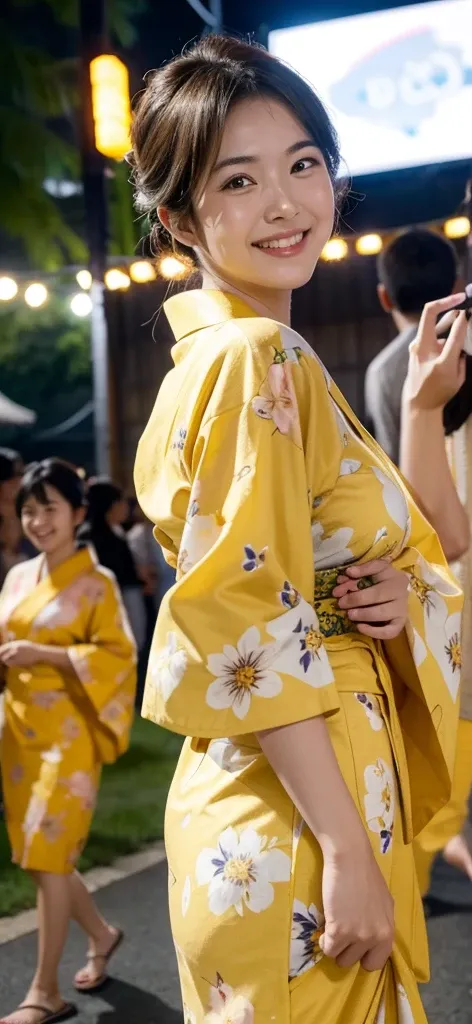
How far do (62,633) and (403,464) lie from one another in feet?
6.23

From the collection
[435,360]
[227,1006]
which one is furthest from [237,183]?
[227,1006]

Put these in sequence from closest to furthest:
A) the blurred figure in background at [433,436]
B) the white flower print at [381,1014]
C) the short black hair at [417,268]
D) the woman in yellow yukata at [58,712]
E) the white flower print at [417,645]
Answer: the white flower print at [381,1014]
the white flower print at [417,645]
the blurred figure in background at [433,436]
the short black hair at [417,268]
the woman in yellow yukata at [58,712]

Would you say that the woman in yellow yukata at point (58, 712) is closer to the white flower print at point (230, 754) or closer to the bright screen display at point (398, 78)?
the white flower print at point (230, 754)

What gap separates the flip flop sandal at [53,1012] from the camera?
10.4ft

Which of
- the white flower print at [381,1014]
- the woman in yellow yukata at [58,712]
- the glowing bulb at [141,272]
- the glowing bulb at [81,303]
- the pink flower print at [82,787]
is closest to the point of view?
the white flower print at [381,1014]

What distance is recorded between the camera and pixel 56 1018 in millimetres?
3229

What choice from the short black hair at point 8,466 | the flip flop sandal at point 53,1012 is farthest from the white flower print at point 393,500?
the short black hair at point 8,466

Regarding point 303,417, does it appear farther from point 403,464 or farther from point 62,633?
point 62,633

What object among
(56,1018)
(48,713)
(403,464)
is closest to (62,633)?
(48,713)

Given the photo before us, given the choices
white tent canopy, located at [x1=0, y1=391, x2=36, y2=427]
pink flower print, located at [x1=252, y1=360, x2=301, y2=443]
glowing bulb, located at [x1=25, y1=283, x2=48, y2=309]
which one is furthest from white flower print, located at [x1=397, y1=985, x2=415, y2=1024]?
glowing bulb, located at [x1=25, y1=283, x2=48, y2=309]

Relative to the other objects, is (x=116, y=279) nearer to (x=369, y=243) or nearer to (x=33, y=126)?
(x=33, y=126)

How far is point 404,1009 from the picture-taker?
131cm

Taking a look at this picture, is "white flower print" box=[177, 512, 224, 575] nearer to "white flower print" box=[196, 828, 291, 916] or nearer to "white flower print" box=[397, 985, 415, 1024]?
"white flower print" box=[196, 828, 291, 916]

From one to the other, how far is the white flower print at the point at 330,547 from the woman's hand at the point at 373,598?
22 mm
